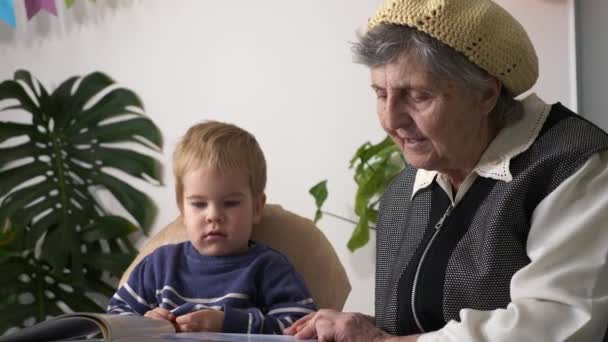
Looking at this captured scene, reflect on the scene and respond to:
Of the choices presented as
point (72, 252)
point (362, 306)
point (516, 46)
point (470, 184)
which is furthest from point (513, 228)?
point (72, 252)

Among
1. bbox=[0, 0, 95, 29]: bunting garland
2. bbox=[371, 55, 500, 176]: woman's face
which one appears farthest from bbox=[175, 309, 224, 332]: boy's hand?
bbox=[0, 0, 95, 29]: bunting garland

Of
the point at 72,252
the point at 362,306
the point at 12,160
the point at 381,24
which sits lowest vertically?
the point at 362,306

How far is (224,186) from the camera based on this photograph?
6.56 ft

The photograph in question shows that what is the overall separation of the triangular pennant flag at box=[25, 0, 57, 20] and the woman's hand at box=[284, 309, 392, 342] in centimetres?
239

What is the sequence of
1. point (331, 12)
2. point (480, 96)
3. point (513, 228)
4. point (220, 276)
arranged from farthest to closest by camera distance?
point (331, 12) < point (220, 276) < point (480, 96) < point (513, 228)

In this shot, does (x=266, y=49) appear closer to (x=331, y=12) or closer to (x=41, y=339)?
(x=331, y=12)

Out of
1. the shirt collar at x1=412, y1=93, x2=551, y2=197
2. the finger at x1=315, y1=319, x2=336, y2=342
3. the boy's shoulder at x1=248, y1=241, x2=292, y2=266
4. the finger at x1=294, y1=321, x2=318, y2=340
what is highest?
the shirt collar at x1=412, y1=93, x2=551, y2=197

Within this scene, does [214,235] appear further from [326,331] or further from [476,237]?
[476,237]

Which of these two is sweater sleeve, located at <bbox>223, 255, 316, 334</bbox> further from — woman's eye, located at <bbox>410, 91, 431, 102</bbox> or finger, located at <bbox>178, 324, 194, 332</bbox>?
woman's eye, located at <bbox>410, 91, 431, 102</bbox>

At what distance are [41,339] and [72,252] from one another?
1.96m

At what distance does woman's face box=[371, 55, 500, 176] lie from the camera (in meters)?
1.52

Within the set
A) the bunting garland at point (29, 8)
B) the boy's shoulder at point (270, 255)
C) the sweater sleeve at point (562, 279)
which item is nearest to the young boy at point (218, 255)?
the boy's shoulder at point (270, 255)

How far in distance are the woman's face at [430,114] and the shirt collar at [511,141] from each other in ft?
0.10

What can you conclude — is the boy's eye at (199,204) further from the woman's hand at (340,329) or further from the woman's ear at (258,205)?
the woman's hand at (340,329)
